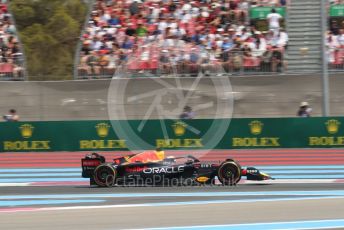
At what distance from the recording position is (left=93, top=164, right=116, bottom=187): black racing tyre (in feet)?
46.3

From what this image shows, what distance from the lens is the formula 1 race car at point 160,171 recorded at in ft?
45.0

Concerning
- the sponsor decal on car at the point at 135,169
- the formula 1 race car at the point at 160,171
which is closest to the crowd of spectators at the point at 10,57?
the formula 1 race car at the point at 160,171

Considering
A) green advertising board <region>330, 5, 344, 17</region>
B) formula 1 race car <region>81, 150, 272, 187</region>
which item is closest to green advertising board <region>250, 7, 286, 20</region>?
green advertising board <region>330, 5, 344, 17</region>

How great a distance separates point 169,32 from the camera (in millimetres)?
22422

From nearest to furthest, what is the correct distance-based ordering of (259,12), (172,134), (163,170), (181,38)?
(163,170), (172,134), (181,38), (259,12)

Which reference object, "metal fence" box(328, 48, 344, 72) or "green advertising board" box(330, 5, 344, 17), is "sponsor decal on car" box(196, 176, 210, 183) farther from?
"green advertising board" box(330, 5, 344, 17)

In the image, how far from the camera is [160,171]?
14000 millimetres

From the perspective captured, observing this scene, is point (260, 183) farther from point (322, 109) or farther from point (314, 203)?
point (322, 109)

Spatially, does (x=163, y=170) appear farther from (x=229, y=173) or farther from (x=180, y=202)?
(x=180, y=202)

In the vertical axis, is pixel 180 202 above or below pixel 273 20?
below

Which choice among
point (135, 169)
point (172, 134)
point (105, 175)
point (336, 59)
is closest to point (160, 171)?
point (135, 169)

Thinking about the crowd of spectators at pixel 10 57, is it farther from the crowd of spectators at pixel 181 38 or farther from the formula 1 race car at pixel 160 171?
the formula 1 race car at pixel 160 171

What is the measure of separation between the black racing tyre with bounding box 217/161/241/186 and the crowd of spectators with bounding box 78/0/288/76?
8647mm

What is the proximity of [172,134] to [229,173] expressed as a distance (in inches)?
287
